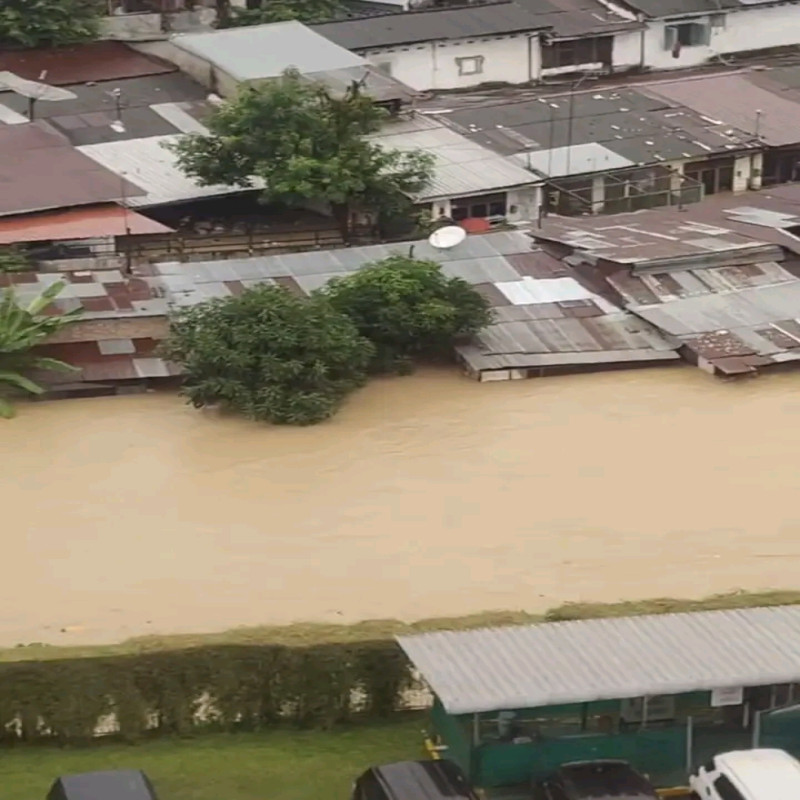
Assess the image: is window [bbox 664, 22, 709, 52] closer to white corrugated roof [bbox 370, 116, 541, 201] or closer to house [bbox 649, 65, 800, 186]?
house [bbox 649, 65, 800, 186]

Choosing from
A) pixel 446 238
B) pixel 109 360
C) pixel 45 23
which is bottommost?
pixel 109 360

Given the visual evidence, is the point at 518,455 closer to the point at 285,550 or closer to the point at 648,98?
the point at 285,550

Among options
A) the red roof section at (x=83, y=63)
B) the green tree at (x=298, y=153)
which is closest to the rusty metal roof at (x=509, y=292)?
the green tree at (x=298, y=153)

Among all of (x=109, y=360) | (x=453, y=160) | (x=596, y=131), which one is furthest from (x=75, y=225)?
(x=596, y=131)

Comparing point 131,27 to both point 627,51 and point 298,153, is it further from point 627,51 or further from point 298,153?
point 298,153

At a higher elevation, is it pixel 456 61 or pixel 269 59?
pixel 269 59

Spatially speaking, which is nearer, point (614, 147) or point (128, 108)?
point (614, 147)

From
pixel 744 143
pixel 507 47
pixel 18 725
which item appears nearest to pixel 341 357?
pixel 18 725
